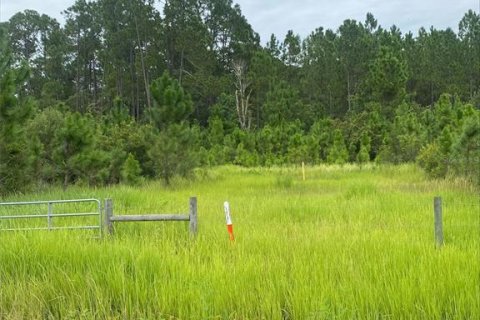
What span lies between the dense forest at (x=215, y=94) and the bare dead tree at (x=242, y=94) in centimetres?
18

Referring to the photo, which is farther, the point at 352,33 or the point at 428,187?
the point at 352,33

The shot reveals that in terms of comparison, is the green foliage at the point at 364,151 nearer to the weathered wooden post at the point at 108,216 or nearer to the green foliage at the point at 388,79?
the green foliage at the point at 388,79

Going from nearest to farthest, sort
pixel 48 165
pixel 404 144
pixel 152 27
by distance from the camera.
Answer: pixel 48 165 < pixel 404 144 < pixel 152 27

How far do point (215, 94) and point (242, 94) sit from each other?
308cm

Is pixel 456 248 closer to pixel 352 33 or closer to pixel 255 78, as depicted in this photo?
pixel 255 78

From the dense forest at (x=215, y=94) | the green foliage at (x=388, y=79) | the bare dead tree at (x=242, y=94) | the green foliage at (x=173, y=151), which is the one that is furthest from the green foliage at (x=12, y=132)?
the green foliage at (x=388, y=79)

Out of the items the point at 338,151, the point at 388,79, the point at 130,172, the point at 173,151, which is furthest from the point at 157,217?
the point at 388,79

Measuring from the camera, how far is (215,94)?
51312 mm

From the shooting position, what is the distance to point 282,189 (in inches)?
750

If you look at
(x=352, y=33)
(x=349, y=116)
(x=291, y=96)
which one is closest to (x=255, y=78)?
(x=291, y=96)

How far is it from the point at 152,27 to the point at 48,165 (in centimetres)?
3582

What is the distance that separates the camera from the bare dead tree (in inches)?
1944

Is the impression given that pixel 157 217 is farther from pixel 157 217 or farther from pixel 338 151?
pixel 338 151

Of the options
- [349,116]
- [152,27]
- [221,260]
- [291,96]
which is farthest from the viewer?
[152,27]
